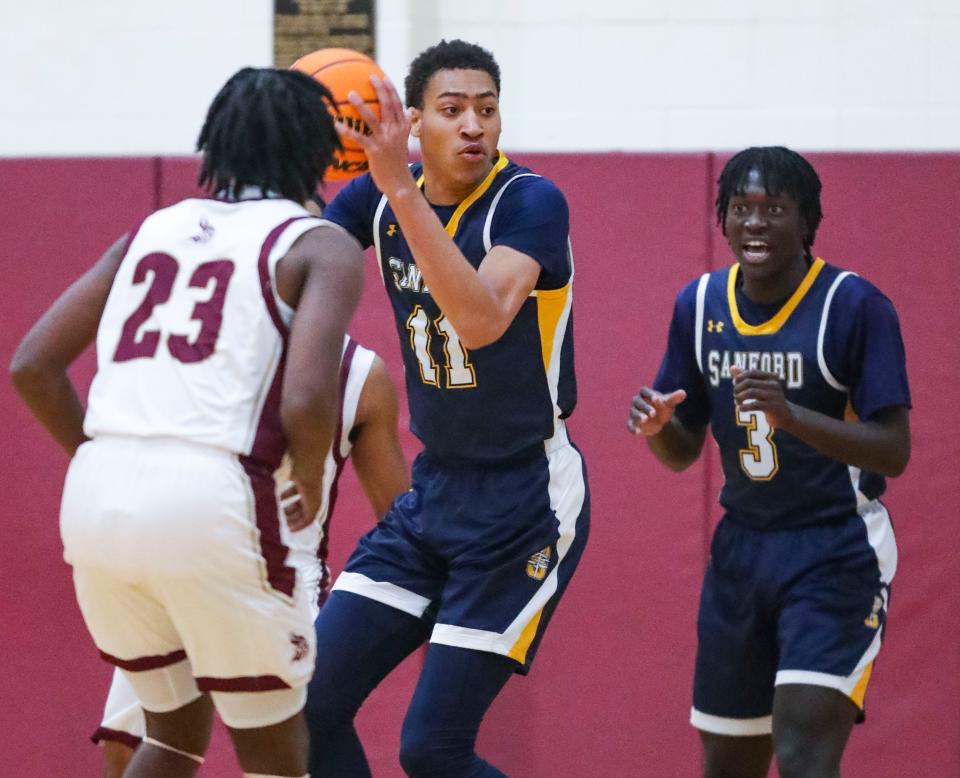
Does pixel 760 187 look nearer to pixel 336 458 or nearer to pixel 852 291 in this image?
pixel 852 291

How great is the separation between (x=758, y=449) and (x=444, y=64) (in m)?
1.19

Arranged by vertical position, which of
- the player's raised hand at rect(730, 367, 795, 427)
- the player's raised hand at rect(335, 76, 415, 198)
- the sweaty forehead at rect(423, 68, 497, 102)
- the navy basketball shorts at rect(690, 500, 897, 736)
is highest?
the sweaty forehead at rect(423, 68, 497, 102)

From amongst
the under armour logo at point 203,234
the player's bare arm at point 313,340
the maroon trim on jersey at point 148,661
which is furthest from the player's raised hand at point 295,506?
the under armour logo at point 203,234

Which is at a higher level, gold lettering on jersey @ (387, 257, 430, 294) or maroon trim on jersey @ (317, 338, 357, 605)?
gold lettering on jersey @ (387, 257, 430, 294)

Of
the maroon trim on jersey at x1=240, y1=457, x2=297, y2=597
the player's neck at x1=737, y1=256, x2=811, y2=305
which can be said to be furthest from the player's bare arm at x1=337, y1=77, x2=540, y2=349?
the player's neck at x1=737, y1=256, x2=811, y2=305

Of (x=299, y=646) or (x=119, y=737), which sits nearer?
(x=299, y=646)

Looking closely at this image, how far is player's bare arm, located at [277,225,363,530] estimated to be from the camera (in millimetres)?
2773

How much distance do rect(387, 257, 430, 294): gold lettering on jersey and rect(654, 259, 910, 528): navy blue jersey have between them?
73 cm

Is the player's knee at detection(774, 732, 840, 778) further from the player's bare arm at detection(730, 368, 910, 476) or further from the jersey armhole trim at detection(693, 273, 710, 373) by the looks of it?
the jersey armhole trim at detection(693, 273, 710, 373)

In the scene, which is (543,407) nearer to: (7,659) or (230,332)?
(230,332)

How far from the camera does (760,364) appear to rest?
363 cm

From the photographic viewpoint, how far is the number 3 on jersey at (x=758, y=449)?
3.61 meters

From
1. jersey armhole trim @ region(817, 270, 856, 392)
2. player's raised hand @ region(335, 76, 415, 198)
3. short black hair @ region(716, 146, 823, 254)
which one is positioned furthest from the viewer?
short black hair @ region(716, 146, 823, 254)

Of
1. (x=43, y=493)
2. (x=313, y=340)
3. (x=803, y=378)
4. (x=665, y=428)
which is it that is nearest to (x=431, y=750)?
(x=665, y=428)
